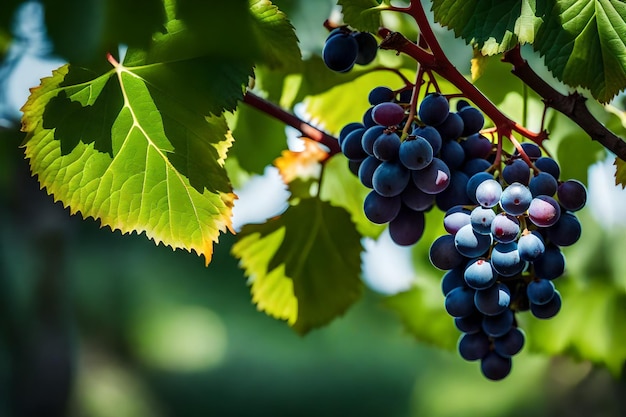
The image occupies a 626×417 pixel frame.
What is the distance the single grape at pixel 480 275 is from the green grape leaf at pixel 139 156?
17cm

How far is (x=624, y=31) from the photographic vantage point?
0.45m

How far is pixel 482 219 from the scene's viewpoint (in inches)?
18.9

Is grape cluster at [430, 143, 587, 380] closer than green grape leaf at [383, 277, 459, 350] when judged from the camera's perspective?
Yes

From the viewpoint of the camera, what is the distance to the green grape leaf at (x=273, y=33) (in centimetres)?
44

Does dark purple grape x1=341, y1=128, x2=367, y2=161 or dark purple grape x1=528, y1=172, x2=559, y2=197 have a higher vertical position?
dark purple grape x1=341, y1=128, x2=367, y2=161

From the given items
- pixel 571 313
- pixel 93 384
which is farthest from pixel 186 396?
pixel 571 313

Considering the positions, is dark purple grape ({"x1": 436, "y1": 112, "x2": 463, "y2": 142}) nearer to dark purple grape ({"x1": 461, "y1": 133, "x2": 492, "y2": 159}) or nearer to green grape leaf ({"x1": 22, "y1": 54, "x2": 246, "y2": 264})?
dark purple grape ({"x1": 461, "y1": 133, "x2": 492, "y2": 159})

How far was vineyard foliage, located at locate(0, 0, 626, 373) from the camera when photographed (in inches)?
16.5

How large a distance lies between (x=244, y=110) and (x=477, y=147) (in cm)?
27

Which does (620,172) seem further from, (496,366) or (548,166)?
(496,366)

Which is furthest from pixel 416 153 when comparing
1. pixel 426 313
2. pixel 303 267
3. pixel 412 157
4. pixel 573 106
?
pixel 426 313

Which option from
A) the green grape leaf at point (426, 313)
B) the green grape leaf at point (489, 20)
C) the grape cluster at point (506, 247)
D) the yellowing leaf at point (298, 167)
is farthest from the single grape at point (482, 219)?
the green grape leaf at point (426, 313)

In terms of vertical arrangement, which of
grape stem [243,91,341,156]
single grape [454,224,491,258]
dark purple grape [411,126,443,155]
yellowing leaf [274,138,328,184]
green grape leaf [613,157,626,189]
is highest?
yellowing leaf [274,138,328,184]


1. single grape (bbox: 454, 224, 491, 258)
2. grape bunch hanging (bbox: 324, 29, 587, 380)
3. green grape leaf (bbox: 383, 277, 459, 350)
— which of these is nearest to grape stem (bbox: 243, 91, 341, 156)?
grape bunch hanging (bbox: 324, 29, 587, 380)
